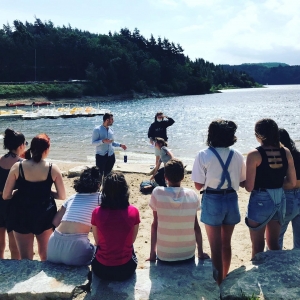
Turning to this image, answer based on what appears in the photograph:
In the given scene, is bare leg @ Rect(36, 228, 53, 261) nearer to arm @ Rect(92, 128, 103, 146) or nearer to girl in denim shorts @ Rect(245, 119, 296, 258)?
girl in denim shorts @ Rect(245, 119, 296, 258)

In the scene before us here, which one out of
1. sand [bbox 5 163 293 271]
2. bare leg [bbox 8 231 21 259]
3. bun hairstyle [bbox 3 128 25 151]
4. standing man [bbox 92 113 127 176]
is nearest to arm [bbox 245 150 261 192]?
sand [bbox 5 163 293 271]

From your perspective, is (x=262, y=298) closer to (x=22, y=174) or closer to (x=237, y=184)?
(x=237, y=184)

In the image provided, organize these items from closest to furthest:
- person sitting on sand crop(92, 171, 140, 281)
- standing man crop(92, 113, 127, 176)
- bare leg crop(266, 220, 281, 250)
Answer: person sitting on sand crop(92, 171, 140, 281) → bare leg crop(266, 220, 281, 250) → standing man crop(92, 113, 127, 176)

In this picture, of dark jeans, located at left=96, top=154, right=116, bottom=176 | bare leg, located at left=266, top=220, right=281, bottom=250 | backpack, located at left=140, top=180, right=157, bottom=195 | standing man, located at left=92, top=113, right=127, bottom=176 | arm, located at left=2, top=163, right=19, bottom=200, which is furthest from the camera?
backpack, located at left=140, top=180, right=157, bottom=195

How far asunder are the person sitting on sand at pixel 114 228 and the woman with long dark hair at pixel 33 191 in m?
0.76

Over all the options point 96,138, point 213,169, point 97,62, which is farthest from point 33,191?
point 97,62

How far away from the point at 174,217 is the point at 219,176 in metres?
0.57

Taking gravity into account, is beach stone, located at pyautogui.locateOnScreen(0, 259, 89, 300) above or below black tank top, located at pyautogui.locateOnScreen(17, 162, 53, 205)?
below

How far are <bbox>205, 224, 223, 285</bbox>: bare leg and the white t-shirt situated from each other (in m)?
0.42

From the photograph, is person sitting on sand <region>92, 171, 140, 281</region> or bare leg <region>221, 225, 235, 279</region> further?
bare leg <region>221, 225, 235, 279</region>

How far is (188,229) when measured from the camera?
3326 mm

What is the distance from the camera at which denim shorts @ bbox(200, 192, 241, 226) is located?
11.0 ft

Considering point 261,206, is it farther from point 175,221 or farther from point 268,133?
point 175,221

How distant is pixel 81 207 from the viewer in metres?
3.42
